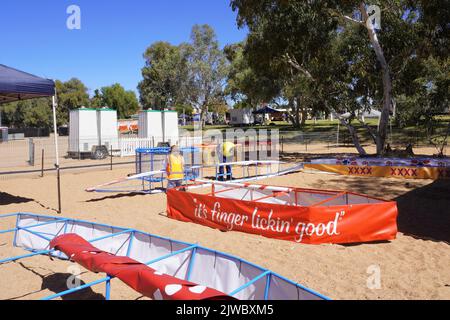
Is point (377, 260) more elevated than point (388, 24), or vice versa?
point (388, 24)

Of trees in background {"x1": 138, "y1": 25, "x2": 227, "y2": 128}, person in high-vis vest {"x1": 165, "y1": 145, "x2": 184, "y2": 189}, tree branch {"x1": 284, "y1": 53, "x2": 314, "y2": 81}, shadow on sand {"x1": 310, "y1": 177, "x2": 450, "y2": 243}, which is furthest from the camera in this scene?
trees in background {"x1": 138, "y1": 25, "x2": 227, "y2": 128}

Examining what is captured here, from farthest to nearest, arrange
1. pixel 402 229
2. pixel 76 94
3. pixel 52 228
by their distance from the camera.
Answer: pixel 76 94, pixel 402 229, pixel 52 228

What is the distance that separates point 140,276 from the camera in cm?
380

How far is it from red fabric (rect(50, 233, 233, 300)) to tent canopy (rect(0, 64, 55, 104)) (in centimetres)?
644

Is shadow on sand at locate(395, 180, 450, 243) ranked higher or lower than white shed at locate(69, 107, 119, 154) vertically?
lower

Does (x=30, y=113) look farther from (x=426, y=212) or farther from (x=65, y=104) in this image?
(x=426, y=212)

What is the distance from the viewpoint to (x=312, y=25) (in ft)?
69.4

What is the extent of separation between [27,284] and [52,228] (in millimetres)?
1704

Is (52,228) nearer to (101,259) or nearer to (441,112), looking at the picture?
(101,259)

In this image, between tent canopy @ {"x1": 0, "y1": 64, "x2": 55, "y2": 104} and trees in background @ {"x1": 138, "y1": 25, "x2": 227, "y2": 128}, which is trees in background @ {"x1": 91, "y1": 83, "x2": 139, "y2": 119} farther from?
tent canopy @ {"x1": 0, "y1": 64, "x2": 55, "y2": 104}

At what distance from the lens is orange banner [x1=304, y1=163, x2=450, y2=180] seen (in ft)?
48.5

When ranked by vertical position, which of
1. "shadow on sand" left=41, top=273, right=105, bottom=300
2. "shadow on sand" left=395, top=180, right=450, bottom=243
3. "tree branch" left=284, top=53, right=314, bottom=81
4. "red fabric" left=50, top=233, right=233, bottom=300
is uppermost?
"tree branch" left=284, top=53, right=314, bottom=81

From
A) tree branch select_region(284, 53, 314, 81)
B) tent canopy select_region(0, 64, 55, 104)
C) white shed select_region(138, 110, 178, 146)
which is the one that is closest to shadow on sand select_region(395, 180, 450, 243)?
tent canopy select_region(0, 64, 55, 104)
